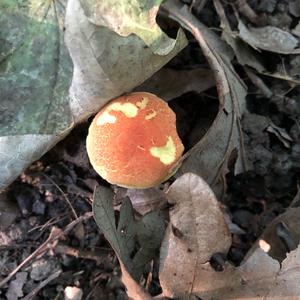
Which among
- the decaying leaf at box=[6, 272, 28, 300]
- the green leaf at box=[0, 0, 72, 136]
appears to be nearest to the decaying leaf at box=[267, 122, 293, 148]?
the green leaf at box=[0, 0, 72, 136]

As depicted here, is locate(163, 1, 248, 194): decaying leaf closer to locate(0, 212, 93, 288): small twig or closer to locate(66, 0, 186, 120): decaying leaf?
locate(66, 0, 186, 120): decaying leaf

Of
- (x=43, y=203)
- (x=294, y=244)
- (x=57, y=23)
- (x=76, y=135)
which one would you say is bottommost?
Answer: (x=294, y=244)

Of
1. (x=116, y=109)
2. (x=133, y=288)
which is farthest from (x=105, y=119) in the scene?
(x=133, y=288)

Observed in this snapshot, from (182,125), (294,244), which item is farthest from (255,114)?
(294,244)

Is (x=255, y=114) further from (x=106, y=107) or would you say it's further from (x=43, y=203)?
(x=43, y=203)

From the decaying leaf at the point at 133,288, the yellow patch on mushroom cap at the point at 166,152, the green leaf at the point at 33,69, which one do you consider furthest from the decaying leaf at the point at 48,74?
the decaying leaf at the point at 133,288

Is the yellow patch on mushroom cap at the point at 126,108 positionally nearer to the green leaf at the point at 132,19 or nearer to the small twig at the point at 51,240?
the green leaf at the point at 132,19

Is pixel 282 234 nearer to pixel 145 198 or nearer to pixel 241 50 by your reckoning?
pixel 145 198
